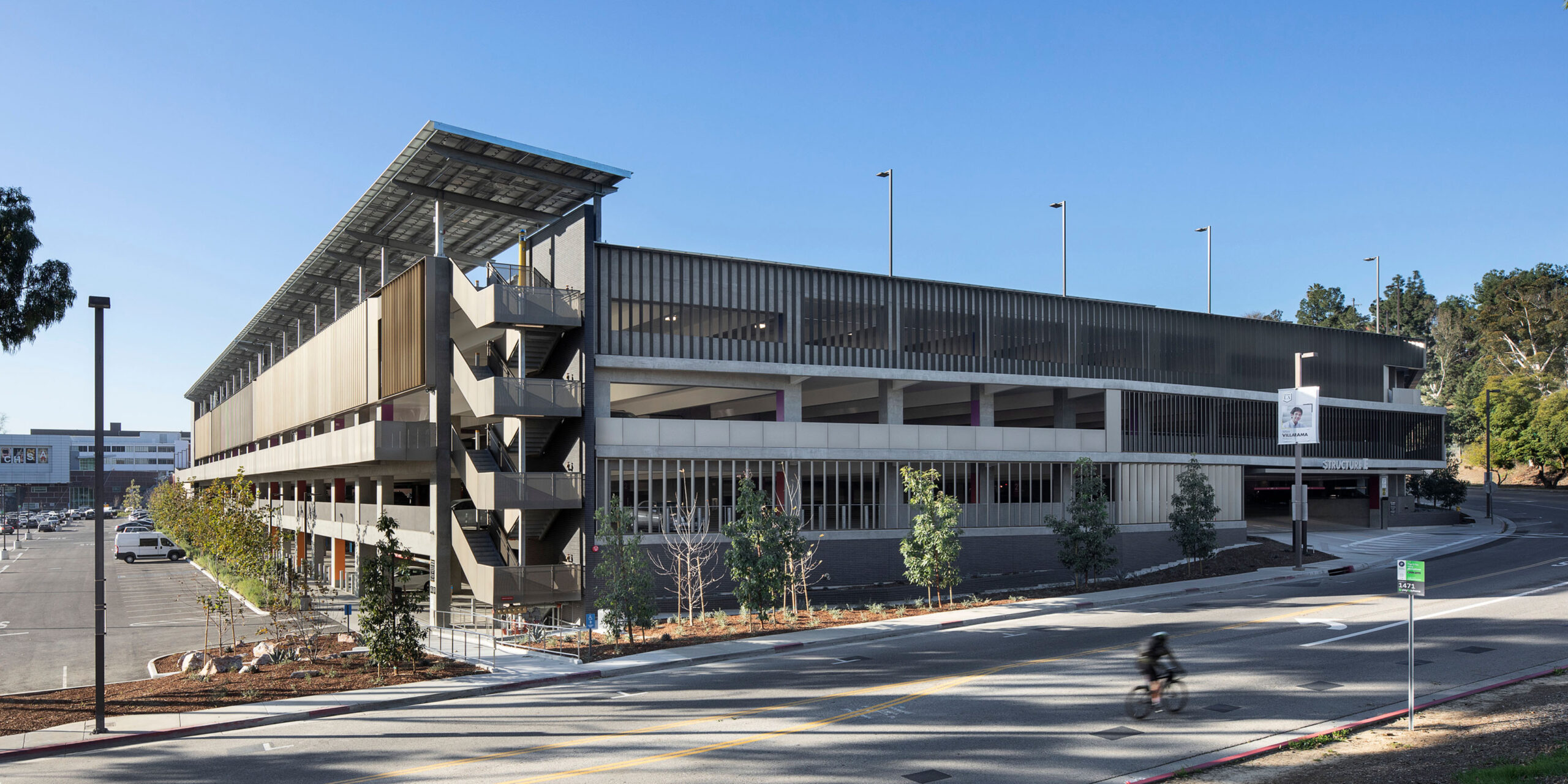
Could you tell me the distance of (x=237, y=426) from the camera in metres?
83.1

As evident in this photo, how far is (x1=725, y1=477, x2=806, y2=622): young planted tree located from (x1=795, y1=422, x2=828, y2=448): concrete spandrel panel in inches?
373

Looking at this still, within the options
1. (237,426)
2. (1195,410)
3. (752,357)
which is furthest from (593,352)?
(237,426)

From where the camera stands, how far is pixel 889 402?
143 feet

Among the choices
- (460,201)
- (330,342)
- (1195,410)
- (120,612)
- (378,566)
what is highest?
(460,201)

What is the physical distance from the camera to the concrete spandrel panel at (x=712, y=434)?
123 feet

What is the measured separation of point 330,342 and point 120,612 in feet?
51.3

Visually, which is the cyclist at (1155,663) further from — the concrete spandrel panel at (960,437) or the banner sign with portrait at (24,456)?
the banner sign with portrait at (24,456)

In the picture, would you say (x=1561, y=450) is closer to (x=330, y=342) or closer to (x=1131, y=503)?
(x=1131, y=503)

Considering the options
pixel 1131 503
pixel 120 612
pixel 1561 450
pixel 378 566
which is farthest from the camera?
pixel 1561 450

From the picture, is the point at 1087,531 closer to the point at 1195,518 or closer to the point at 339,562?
the point at 1195,518

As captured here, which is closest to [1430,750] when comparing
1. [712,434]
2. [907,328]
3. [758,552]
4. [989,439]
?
[758,552]

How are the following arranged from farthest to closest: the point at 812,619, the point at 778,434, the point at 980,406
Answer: the point at 980,406
the point at 778,434
the point at 812,619

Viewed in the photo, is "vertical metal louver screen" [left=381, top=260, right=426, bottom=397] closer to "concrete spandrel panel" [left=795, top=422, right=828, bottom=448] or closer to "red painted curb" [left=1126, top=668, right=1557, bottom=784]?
"concrete spandrel panel" [left=795, top=422, right=828, bottom=448]

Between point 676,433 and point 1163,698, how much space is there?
22.9 m
